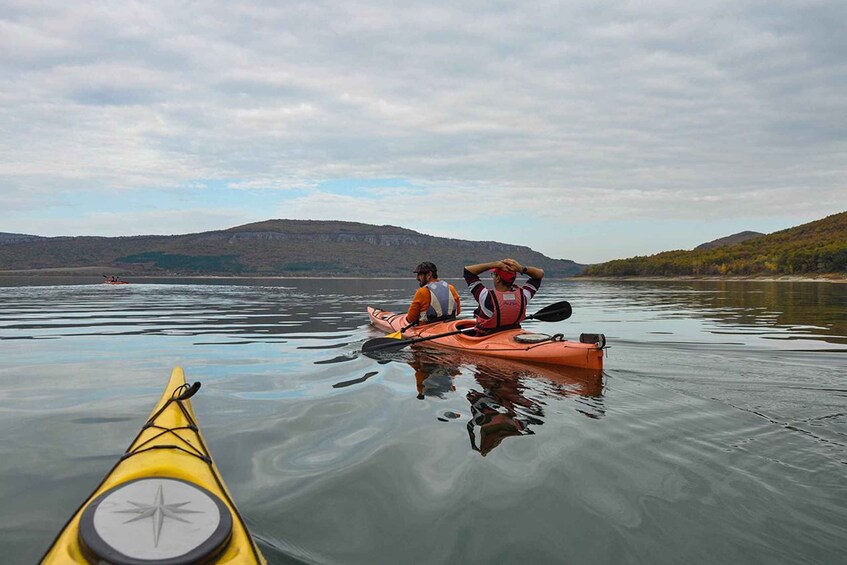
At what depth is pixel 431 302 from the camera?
13766mm

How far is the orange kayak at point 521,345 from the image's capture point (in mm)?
9508

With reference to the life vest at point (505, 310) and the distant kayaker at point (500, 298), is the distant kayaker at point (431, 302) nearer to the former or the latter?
the distant kayaker at point (500, 298)

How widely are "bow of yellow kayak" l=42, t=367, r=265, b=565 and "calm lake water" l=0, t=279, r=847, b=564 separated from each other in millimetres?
646

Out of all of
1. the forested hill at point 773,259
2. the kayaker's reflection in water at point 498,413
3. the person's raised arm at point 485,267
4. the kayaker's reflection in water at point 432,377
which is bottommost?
the kayaker's reflection in water at point 432,377

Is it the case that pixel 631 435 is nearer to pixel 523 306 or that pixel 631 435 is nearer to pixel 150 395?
pixel 523 306

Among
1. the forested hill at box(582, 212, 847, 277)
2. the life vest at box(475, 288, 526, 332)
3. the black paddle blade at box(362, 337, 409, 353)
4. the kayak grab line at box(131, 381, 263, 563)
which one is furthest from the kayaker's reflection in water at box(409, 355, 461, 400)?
the forested hill at box(582, 212, 847, 277)

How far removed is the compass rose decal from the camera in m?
2.83

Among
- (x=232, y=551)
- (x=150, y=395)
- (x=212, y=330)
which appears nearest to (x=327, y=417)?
(x=150, y=395)

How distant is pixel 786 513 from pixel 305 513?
357cm

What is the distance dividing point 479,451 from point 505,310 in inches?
242

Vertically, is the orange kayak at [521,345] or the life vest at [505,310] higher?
the life vest at [505,310]

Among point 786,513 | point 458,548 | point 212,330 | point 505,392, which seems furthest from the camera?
point 212,330

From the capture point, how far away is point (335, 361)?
444 inches

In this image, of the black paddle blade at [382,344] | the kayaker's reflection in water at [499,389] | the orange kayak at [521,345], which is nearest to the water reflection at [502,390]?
the kayaker's reflection in water at [499,389]
